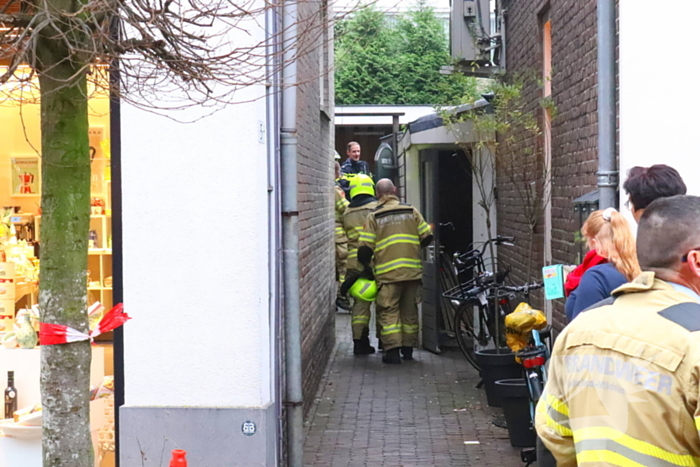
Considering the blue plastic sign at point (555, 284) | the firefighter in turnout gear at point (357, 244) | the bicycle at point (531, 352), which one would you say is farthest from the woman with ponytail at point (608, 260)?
the firefighter in turnout gear at point (357, 244)

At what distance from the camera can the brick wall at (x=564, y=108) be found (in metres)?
6.64

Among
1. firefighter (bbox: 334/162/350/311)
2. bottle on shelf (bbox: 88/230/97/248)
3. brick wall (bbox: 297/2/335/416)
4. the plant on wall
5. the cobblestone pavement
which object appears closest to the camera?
bottle on shelf (bbox: 88/230/97/248)

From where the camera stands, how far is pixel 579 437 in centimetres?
229

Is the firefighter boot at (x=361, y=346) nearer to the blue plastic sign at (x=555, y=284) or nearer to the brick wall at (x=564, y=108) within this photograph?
the brick wall at (x=564, y=108)

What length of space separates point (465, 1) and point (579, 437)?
381 inches

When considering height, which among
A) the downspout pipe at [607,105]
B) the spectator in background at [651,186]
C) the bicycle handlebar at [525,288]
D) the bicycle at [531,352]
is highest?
the downspout pipe at [607,105]

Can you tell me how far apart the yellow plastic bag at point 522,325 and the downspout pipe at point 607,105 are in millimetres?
963

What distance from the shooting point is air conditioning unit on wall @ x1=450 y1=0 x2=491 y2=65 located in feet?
37.2

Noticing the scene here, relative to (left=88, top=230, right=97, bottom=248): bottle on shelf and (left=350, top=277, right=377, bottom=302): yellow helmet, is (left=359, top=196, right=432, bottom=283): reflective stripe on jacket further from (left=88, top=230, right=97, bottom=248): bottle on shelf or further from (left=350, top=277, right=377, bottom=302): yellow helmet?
(left=88, top=230, right=97, bottom=248): bottle on shelf

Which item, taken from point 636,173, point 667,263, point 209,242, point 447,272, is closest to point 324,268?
point 447,272

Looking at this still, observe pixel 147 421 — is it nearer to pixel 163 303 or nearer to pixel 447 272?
pixel 163 303

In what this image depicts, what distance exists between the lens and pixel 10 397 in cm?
600

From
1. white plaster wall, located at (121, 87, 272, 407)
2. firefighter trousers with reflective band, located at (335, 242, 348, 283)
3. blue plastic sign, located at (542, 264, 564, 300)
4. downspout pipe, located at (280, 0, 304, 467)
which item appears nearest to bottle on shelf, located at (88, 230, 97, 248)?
white plaster wall, located at (121, 87, 272, 407)

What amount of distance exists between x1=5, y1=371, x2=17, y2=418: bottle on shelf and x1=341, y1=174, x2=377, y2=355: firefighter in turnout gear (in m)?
5.24
